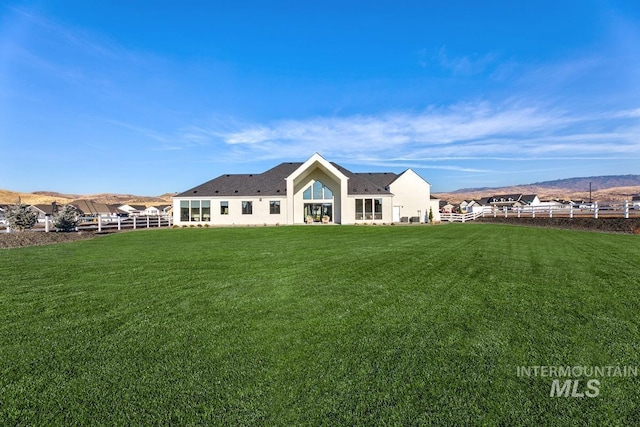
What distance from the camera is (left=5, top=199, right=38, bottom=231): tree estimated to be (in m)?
22.1

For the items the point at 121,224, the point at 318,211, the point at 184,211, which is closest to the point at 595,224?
the point at 318,211

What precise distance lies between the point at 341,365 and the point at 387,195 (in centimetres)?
3235

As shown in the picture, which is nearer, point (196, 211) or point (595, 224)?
point (595, 224)

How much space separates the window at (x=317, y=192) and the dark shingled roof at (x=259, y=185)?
205cm

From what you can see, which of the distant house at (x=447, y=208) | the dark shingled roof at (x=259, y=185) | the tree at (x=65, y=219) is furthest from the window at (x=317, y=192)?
the distant house at (x=447, y=208)

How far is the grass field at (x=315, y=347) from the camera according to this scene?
2.71 metres

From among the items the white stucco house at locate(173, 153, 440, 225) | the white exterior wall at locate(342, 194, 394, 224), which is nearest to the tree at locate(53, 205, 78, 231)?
the white stucco house at locate(173, 153, 440, 225)

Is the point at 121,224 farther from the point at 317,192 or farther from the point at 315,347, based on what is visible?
the point at 315,347

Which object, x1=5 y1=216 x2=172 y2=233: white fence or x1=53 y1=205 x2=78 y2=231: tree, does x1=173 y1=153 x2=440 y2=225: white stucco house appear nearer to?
x1=5 y1=216 x2=172 y2=233: white fence

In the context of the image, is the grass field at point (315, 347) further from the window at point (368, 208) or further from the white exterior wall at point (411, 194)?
the white exterior wall at point (411, 194)

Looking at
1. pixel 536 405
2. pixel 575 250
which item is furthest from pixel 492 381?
pixel 575 250

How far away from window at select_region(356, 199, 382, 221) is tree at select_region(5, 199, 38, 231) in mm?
25566

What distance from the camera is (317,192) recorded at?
1387 inches

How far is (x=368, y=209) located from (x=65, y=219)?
81.1 feet
